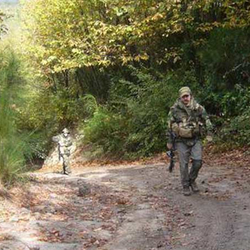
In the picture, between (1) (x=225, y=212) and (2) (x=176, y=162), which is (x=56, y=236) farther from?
(2) (x=176, y=162)

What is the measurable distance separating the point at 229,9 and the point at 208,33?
8.55ft

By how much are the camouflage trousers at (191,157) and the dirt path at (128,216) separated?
358mm

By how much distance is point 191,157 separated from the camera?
8.94 metres

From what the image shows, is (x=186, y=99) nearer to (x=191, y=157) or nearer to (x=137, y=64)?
(x=191, y=157)

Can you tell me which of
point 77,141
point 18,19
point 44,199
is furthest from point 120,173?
point 18,19

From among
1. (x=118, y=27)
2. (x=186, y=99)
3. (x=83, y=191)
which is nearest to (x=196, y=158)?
(x=186, y=99)

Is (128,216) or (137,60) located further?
(137,60)

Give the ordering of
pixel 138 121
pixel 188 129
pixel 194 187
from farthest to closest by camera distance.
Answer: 1. pixel 138 121
2. pixel 194 187
3. pixel 188 129

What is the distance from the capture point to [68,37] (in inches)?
814

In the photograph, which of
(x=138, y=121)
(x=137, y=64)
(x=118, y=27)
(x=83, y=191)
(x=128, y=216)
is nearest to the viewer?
(x=128, y=216)

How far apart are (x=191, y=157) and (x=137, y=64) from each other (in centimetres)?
1283

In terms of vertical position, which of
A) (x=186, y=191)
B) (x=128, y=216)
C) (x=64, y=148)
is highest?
(x=64, y=148)

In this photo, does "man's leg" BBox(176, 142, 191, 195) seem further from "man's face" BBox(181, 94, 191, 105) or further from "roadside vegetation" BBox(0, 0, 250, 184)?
"roadside vegetation" BBox(0, 0, 250, 184)

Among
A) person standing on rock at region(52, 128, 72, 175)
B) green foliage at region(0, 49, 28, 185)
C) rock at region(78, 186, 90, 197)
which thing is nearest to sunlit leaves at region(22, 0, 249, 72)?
person standing on rock at region(52, 128, 72, 175)
